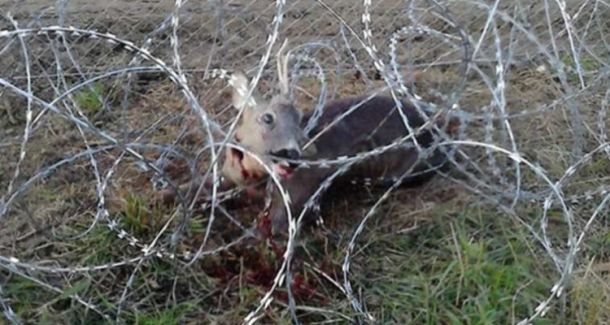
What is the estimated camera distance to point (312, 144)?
3174 mm

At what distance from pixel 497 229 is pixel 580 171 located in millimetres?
494

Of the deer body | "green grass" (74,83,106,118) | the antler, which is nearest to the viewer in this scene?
the antler

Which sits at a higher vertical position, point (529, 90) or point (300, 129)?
point (300, 129)

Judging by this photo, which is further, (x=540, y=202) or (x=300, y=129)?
(x=540, y=202)

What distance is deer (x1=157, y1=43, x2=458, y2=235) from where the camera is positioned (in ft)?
9.80

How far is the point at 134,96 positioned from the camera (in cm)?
406

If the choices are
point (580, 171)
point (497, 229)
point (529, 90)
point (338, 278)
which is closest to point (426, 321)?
point (338, 278)

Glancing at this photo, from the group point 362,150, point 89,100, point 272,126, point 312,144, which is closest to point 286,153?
point 272,126

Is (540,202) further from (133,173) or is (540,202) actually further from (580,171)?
(133,173)

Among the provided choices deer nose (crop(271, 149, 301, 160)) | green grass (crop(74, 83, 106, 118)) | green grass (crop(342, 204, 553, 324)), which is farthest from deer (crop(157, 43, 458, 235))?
green grass (crop(74, 83, 106, 118))

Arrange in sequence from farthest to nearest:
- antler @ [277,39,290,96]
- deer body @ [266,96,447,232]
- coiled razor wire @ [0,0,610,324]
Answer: deer body @ [266,96,447,232] < antler @ [277,39,290,96] < coiled razor wire @ [0,0,610,324]

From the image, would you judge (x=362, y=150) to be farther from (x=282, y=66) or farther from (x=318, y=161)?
(x=282, y=66)

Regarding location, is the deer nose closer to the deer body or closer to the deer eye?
the deer eye

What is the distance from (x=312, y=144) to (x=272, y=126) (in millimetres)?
218
